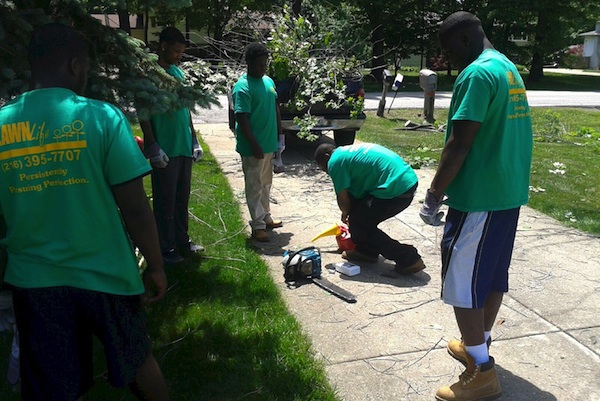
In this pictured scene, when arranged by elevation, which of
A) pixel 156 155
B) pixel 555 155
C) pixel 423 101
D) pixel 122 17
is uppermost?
pixel 122 17

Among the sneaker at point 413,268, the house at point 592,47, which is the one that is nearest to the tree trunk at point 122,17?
the sneaker at point 413,268

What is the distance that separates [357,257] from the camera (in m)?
5.54

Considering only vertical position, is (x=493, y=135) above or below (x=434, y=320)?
above

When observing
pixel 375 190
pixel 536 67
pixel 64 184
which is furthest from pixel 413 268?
pixel 536 67

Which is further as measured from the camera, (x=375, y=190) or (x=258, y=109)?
(x=258, y=109)

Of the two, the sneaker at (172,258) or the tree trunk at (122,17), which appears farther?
the sneaker at (172,258)

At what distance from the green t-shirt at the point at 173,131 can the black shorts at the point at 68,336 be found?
2.74 metres

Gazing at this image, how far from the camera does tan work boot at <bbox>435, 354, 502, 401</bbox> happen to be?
11.1 feet

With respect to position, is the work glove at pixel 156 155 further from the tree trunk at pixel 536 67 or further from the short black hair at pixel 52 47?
the tree trunk at pixel 536 67

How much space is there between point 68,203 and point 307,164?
760 cm

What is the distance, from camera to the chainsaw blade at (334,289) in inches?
187

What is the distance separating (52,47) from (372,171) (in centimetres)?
323

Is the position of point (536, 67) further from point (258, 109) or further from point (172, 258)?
point (172, 258)

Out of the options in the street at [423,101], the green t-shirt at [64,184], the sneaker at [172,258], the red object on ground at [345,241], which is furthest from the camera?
the street at [423,101]
